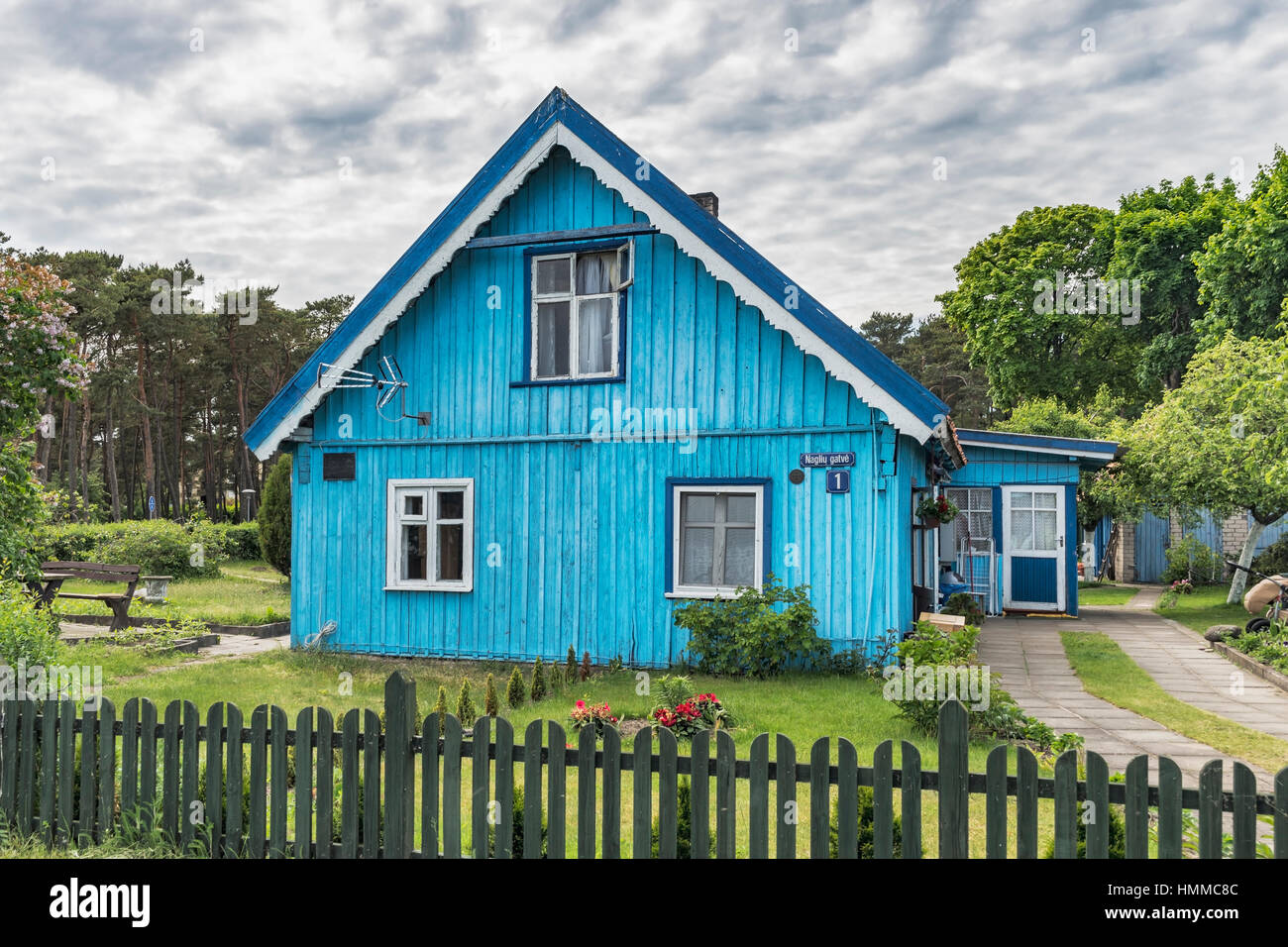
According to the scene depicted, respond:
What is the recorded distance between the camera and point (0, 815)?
5.46m

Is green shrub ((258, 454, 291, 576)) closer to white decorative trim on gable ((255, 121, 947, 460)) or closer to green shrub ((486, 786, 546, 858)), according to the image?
white decorative trim on gable ((255, 121, 947, 460))

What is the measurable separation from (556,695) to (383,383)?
5.38 meters

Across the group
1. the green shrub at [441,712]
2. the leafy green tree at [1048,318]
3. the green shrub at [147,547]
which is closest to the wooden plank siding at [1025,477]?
the green shrub at [441,712]

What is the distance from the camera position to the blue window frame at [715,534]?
37.3ft

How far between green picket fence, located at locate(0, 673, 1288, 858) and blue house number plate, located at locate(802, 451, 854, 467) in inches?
225

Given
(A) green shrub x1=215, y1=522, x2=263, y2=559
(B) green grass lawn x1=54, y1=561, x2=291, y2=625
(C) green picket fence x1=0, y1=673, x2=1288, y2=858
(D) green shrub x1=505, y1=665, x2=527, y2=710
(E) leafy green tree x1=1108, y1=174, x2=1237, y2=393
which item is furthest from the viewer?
(E) leafy green tree x1=1108, y1=174, x2=1237, y2=393

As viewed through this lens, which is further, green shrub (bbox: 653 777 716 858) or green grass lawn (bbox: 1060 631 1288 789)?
green grass lawn (bbox: 1060 631 1288 789)

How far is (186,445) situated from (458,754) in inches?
2489

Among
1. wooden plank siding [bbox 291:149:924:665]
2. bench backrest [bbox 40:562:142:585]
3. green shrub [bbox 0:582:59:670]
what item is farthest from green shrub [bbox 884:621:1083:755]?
bench backrest [bbox 40:562:142:585]

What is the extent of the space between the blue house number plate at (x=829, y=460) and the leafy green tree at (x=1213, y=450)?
9619 millimetres

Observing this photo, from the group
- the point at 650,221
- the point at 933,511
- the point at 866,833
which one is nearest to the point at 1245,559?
the point at 933,511

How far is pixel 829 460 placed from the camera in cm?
1102

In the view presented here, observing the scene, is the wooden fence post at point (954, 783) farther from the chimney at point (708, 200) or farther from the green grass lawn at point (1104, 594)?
the green grass lawn at point (1104, 594)

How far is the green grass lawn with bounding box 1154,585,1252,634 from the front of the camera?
17156 mm
